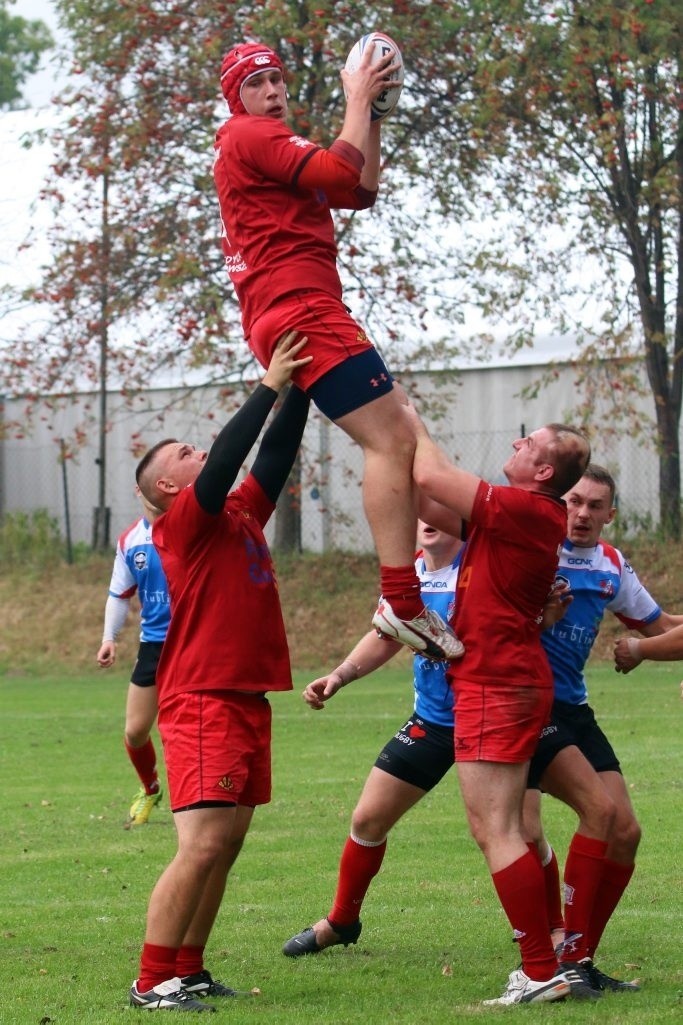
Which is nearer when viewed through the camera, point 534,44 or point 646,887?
point 646,887

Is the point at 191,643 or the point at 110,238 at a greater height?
the point at 110,238

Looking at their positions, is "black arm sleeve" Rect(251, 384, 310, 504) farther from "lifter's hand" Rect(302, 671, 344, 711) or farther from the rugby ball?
the rugby ball

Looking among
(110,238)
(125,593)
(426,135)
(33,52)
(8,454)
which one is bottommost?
(125,593)

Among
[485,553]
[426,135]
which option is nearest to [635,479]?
[426,135]

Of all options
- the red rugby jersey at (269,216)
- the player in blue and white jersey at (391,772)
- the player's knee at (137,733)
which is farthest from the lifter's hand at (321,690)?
the player's knee at (137,733)

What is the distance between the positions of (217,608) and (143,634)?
4.84 metres

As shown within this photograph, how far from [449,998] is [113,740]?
9.12 metres

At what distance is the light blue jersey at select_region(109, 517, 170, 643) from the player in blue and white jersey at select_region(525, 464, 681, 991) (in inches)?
172

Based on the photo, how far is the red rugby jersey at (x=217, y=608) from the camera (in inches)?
217

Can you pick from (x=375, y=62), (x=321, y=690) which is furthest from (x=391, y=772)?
(x=375, y=62)

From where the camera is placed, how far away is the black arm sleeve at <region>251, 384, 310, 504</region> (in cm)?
600

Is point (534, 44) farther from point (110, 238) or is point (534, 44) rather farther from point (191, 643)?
point (191, 643)

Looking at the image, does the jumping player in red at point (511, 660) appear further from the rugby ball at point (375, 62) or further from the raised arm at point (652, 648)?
the rugby ball at point (375, 62)

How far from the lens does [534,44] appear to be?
70.2 ft
